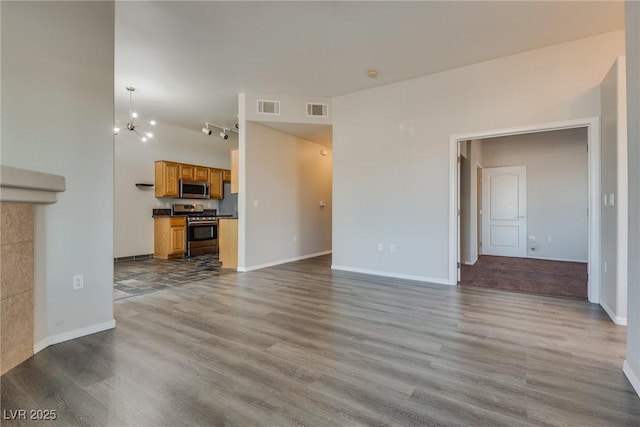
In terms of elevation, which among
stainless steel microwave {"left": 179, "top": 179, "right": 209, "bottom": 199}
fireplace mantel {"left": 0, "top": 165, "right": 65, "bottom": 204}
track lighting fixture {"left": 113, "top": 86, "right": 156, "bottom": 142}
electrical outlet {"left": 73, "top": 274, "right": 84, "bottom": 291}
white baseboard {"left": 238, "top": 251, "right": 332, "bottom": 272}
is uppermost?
track lighting fixture {"left": 113, "top": 86, "right": 156, "bottom": 142}

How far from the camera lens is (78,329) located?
252cm

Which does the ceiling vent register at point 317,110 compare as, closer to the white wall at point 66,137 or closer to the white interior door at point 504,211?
the white wall at point 66,137

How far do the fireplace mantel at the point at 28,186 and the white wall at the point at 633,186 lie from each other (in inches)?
150

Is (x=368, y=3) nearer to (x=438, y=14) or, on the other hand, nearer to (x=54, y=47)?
(x=438, y=14)

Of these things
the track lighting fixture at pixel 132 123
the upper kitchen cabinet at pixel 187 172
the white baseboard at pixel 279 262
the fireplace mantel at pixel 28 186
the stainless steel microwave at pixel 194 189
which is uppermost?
the track lighting fixture at pixel 132 123

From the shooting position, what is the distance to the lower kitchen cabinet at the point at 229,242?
18.2ft

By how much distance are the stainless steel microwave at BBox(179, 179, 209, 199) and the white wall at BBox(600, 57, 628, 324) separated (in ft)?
24.2

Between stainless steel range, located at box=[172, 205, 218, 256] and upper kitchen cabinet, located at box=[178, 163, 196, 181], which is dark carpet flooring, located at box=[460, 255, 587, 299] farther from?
upper kitchen cabinet, located at box=[178, 163, 196, 181]

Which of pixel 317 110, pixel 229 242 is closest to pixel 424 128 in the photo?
pixel 317 110

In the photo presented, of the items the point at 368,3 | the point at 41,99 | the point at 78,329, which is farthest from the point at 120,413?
the point at 368,3

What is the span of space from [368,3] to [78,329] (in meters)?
3.90

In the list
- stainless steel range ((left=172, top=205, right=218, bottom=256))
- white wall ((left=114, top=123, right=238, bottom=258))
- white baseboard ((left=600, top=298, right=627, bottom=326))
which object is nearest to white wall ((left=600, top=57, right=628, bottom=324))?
white baseboard ((left=600, top=298, right=627, bottom=326))

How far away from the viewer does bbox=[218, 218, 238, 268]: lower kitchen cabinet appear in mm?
5539

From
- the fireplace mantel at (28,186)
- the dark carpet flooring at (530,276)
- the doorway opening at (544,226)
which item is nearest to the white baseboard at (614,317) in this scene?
the dark carpet flooring at (530,276)
